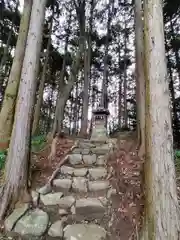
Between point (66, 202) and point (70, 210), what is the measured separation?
171 millimetres

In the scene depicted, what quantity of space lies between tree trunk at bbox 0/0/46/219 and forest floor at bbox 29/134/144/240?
50 centimetres

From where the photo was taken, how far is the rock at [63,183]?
3.96m

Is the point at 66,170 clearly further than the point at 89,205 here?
Yes

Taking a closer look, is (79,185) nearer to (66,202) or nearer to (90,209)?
(66,202)

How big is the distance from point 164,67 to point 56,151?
3.60 meters

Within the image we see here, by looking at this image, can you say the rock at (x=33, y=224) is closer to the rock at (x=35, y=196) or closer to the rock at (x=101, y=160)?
the rock at (x=35, y=196)

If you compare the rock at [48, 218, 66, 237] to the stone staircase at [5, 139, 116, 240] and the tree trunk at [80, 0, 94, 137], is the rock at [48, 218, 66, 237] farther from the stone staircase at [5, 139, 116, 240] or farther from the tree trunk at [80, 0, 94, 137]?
the tree trunk at [80, 0, 94, 137]

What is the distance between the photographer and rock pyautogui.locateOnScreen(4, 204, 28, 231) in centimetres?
291

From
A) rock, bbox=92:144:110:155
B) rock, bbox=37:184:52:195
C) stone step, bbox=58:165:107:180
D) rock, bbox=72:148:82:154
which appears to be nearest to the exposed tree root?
rock, bbox=37:184:52:195

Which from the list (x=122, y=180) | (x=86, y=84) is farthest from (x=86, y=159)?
(x=86, y=84)

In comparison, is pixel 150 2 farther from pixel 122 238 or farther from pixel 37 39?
pixel 122 238

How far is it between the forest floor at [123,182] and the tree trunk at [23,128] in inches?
19.8

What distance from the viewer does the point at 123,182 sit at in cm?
381

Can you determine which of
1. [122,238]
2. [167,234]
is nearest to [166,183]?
[167,234]
